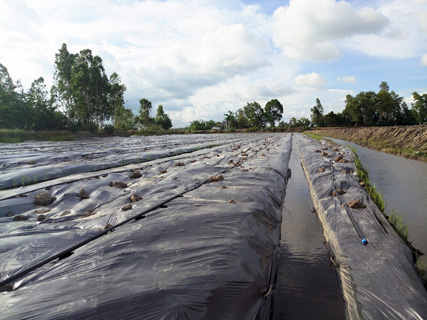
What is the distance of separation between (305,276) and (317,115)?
54.4 m

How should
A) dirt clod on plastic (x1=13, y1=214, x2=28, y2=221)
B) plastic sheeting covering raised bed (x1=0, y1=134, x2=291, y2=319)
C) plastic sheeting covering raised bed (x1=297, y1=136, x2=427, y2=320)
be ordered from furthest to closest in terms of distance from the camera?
dirt clod on plastic (x1=13, y1=214, x2=28, y2=221) → plastic sheeting covering raised bed (x1=297, y1=136, x2=427, y2=320) → plastic sheeting covering raised bed (x1=0, y1=134, x2=291, y2=319)

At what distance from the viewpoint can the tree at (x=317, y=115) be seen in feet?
167

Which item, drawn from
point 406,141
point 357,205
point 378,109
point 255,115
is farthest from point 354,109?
point 357,205

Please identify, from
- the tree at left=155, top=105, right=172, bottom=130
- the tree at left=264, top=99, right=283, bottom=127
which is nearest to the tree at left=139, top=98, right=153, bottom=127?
the tree at left=155, top=105, right=172, bottom=130

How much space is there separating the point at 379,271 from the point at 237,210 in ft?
4.24

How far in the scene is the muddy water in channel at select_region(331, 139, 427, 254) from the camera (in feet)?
10.4

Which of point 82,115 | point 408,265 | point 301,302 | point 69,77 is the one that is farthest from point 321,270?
point 69,77

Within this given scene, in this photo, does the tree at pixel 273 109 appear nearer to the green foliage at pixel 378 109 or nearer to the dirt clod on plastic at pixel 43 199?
the green foliage at pixel 378 109

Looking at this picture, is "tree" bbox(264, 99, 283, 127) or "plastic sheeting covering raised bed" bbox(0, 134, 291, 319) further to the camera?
"tree" bbox(264, 99, 283, 127)

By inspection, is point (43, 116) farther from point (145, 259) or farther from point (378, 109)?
point (378, 109)

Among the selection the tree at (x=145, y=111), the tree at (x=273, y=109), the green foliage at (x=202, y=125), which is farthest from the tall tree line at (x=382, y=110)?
the tree at (x=145, y=111)

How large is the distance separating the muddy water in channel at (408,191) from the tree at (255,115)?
147 ft

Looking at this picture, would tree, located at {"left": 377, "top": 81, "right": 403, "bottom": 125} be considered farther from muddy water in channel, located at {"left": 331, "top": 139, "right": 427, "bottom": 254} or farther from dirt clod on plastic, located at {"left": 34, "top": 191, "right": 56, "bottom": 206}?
dirt clod on plastic, located at {"left": 34, "top": 191, "right": 56, "bottom": 206}

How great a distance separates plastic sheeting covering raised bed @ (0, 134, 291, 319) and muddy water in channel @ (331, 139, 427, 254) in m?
1.82
